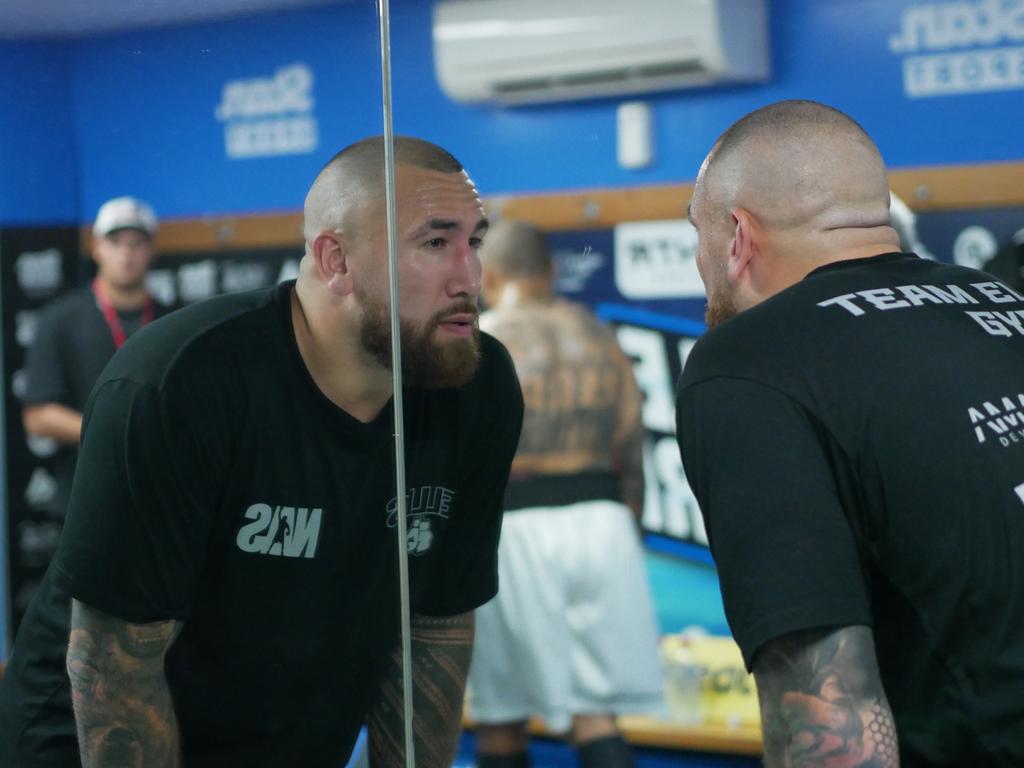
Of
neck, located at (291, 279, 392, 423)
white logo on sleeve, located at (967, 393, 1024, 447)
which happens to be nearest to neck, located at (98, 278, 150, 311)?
neck, located at (291, 279, 392, 423)

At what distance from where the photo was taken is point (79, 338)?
0.93 meters

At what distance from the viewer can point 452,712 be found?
1124 millimetres

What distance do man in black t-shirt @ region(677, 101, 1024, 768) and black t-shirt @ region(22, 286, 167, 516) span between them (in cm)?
46

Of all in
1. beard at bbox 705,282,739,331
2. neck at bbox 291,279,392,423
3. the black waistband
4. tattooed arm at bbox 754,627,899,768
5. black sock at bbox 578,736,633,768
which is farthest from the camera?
black sock at bbox 578,736,633,768

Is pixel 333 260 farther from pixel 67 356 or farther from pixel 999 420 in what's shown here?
pixel 999 420

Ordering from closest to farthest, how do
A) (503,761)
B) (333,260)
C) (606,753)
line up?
(333,260) < (503,761) < (606,753)

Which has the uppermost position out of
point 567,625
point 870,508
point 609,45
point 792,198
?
point 609,45

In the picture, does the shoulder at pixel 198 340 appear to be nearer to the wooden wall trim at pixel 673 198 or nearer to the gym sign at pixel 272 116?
the gym sign at pixel 272 116

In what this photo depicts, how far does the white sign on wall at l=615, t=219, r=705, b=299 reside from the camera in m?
1.26

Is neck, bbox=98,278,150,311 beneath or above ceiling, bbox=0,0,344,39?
beneath

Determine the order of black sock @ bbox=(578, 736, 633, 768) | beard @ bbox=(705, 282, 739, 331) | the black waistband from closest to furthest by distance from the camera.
Result: 1. beard @ bbox=(705, 282, 739, 331)
2. the black waistband
3. black sock @ bbox=(578, 736, 633, 768)

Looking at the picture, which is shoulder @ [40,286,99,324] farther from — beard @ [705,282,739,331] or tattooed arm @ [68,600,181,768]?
beard @ [705,282,739,331]

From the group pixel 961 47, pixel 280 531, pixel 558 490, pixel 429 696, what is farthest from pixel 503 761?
pixel 961 47

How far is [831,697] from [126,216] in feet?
2.15
